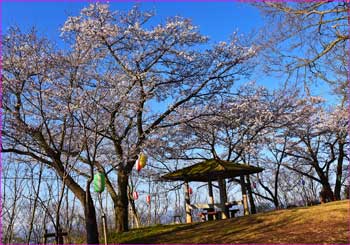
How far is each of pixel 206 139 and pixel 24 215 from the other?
11.8 metres

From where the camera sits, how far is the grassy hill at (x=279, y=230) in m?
6.39

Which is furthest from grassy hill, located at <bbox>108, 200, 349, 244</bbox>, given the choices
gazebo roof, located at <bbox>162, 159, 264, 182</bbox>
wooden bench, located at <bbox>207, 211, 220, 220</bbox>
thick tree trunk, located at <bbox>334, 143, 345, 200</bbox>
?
thick tree trunk, located at <bbox>334, 143, 345, 200</bbox>

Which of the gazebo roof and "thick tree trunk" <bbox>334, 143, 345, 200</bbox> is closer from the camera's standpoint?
the gazebo roof

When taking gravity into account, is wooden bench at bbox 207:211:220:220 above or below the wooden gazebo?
below

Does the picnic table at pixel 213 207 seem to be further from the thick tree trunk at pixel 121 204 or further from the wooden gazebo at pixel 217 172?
the thick tree trunk at pixel 121 204

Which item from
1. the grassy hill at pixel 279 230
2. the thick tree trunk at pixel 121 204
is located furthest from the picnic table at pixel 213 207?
the grassy hill at pixel 279 230

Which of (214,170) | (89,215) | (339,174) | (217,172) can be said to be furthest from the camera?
(339,174)

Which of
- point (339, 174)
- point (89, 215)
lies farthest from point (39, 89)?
point (339, 174)

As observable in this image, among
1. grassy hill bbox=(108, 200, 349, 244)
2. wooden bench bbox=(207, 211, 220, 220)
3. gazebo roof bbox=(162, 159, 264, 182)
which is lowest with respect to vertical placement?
grassy hill bbox=(108, 200, 349, 244)

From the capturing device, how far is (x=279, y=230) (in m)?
7.15

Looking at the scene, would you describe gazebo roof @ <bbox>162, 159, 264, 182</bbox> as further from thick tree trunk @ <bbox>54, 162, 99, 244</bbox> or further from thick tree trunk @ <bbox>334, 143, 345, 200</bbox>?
thick tree trunk @ <bbox>334, 143, 345, 200</bbox>

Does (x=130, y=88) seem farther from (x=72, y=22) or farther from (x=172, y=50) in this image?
(x=72, y=22)

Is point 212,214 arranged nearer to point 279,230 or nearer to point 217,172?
point 217,172

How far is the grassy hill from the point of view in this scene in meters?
6.39
